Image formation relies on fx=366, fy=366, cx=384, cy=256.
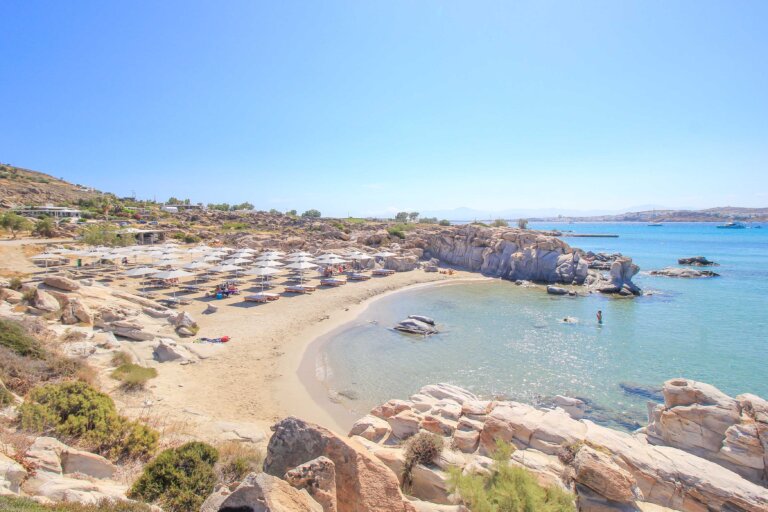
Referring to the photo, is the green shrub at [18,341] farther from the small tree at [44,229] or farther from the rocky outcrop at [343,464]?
the small tree at [44,229]

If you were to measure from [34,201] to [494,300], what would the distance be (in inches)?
3250

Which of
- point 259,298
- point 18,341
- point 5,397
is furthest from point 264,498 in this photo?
point 259,298

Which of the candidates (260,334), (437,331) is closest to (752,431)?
(437,331)

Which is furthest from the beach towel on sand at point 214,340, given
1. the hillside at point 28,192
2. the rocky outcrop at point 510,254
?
the hillside at point 28,192

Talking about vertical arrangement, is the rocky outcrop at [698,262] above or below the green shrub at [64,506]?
below

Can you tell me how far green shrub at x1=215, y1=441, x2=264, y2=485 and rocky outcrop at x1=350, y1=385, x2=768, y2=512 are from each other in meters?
2.25

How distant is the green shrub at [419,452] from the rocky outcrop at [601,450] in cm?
16

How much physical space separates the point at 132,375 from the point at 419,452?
9482 millimetres

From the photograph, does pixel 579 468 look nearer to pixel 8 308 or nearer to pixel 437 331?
pixel 437 331

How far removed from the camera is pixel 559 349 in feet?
61.7

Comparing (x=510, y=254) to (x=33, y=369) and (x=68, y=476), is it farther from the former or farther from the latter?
(x=68, y=476)

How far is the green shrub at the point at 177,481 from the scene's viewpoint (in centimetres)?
563

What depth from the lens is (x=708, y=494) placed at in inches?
258

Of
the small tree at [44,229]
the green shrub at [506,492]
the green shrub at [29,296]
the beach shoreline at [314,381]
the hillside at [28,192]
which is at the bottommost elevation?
the beach shoreline at [314,381]
